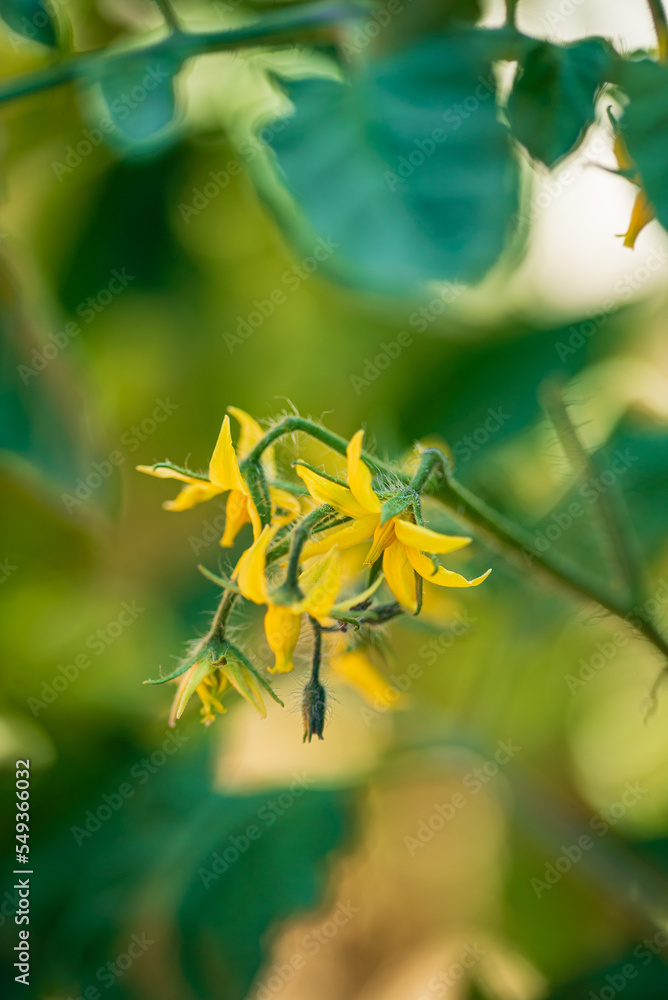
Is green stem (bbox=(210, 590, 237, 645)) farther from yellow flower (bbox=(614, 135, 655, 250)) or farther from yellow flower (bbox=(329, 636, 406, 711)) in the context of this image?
yellow flower (bbox=(614, 135, 655, 250))

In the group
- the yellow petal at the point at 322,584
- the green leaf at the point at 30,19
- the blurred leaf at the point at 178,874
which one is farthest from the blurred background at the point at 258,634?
the yellow petal at the point at 322,584

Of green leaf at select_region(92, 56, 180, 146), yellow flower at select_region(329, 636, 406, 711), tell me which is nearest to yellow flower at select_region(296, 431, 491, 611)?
yellow flower at select_region(329, 636, 406, 711)

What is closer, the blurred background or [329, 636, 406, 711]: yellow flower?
[329, 636, 406, 711]: yellow flower

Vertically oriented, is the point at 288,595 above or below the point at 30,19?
below

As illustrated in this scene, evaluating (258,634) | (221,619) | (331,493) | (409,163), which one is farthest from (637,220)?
(258,634)

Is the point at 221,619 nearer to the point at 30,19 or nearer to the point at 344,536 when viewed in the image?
the point at 344,536

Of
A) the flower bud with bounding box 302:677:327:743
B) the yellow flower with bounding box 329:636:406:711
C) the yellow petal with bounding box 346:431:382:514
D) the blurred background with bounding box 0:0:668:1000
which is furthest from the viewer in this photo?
the blurred background with bounding box 0:0:668:1000

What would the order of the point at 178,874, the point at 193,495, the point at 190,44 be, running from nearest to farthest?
the point at 193,495
the point at 190,44
the point at 178,874

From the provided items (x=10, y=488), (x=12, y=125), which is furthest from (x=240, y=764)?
(x=12, y=125)
